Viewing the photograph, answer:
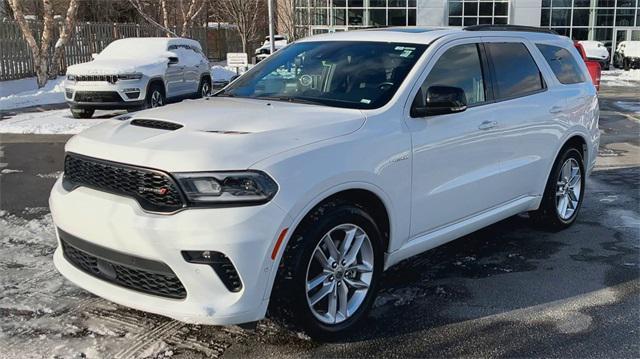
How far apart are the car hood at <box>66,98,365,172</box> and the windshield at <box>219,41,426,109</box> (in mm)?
267

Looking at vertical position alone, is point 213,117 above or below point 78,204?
above

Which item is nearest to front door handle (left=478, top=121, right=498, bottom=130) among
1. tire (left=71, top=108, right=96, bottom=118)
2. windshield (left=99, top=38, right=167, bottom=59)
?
tire (left=71, top=108, right=96, bottom=118)

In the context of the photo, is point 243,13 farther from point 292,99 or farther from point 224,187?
point 224,187

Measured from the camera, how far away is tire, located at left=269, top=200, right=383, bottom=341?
3379mm

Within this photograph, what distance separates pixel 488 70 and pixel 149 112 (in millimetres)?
2634


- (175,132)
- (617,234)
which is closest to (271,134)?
(175,132)

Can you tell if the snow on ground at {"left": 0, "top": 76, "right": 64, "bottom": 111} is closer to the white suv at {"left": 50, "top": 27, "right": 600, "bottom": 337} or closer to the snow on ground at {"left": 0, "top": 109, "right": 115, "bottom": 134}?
the snow on ground at {"left": 0, "top": 109, "right": 115, "bottom": 134}

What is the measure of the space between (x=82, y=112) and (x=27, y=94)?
18.7ft

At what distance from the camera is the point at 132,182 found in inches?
130

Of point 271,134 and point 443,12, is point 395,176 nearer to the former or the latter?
point 271,134

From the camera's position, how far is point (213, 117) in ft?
12.6

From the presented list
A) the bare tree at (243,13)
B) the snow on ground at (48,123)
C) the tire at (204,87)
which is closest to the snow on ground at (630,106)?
the tire at (204,87)

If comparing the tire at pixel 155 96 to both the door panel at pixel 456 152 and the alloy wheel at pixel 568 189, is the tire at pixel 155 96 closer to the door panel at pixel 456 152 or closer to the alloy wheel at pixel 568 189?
the alloy wheel at pixel 568 189

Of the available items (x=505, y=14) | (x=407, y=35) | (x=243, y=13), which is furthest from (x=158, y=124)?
(x=505, y=14)
